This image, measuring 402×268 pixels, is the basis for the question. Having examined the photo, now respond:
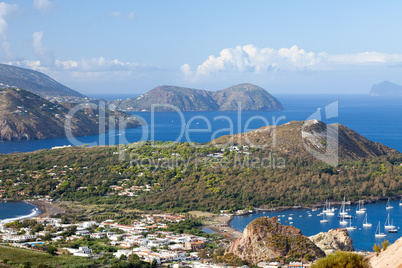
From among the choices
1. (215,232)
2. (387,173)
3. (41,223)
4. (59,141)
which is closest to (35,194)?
(41,223)

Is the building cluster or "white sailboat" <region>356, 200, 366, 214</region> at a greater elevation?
the building cluster

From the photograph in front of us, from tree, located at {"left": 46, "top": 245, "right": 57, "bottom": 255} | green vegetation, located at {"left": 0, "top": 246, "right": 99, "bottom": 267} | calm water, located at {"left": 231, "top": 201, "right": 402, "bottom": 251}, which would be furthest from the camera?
calm water, located at {"left": 231, "top": 201, "right": 402, "bottom": 251}

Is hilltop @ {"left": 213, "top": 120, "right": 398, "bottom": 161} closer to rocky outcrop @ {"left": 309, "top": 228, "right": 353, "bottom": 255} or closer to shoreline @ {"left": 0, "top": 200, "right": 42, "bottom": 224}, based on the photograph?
shoreline @ {"left": 0, "top": 200, "right": 42, "bottom": 224}

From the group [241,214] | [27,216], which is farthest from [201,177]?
[27,216]

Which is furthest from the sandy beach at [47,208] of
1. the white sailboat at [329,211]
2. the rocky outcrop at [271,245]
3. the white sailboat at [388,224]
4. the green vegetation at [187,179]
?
the white sailboat at [388,224]

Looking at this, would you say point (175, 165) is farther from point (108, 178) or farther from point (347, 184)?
point (347, 184)

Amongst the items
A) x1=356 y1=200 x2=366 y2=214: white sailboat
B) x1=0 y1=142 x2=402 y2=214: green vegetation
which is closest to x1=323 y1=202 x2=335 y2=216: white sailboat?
x1=356 y1=200 x2=366 y2=214: white sailboat
